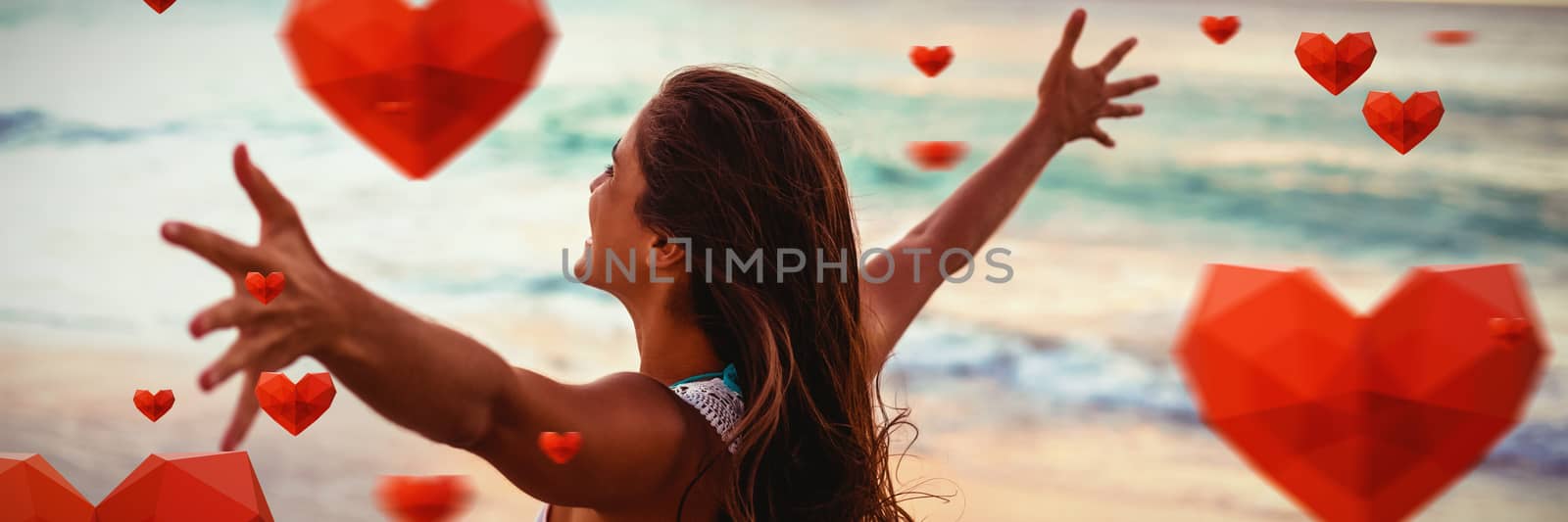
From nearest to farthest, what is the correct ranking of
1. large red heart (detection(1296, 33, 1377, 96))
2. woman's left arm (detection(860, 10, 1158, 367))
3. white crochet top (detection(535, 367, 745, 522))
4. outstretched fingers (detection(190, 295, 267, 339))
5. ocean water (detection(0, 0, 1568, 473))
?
outstretched fingers (detection(190, 295, 267, 339)) < white crochet top (detection(535, 367, 745, 522)) < large red heart (detection(1296, 33, 1377, 96)) < woman's left arm (detection(860, 10, 1158, 367)) < ocean water (detection(0, 0, 1568, 473))

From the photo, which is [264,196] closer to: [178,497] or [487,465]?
[178,497]

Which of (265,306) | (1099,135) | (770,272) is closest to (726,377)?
(770,272)

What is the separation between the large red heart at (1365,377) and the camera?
2865 millimetres

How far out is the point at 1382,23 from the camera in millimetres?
9344

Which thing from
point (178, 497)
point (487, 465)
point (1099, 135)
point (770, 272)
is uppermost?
point (770, 272)

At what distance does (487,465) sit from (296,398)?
3486 millimetres

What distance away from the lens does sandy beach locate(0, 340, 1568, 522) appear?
6219mm

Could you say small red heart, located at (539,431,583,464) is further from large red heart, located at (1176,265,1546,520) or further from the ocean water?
the ocean water

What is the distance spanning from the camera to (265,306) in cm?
138

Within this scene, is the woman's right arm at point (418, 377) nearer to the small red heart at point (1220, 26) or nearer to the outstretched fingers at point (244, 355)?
the outstretched fingers at point (244, 355)

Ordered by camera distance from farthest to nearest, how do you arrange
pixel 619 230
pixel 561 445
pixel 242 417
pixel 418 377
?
1. pixel 619 230
2. pixel 561 445
3. pixel 418 377
4. pixel 242 417

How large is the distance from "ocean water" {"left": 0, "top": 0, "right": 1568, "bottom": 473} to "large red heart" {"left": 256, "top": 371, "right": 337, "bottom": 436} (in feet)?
16.6

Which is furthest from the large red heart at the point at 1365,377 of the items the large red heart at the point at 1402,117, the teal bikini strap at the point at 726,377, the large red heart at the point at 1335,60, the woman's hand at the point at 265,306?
the woman's hand at the point at 265,306

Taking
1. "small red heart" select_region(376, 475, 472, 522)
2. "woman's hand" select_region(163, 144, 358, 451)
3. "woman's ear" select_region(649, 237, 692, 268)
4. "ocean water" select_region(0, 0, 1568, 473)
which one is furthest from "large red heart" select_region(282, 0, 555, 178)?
"ocean water" select_region(0, 0, 1568, 473)
